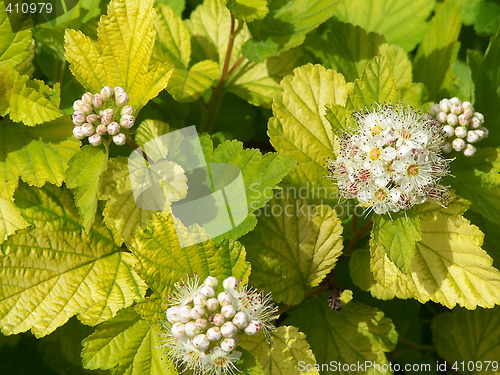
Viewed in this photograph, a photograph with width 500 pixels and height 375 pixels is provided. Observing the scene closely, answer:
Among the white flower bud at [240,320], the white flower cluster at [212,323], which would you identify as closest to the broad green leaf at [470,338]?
the white flower cluster at [212,323]

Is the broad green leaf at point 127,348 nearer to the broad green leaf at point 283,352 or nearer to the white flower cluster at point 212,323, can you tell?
the white flower cluster at point 212,323

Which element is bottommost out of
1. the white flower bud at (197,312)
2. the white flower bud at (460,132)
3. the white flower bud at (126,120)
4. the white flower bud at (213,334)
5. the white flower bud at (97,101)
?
the white flower bud at (213,334)

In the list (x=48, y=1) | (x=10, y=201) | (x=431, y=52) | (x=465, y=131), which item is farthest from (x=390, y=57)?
(x=10, y=201)

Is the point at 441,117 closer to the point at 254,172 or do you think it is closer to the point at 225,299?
the point at 254,172

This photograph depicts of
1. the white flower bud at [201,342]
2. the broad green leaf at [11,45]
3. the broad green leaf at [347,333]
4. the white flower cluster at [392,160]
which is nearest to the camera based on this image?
the white flower bud at [201,342]

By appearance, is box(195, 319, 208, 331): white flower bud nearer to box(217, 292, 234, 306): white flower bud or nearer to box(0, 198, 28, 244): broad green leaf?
box(217, 292, 234, 306): white flower bud

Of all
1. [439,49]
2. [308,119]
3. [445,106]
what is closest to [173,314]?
[308,119]
